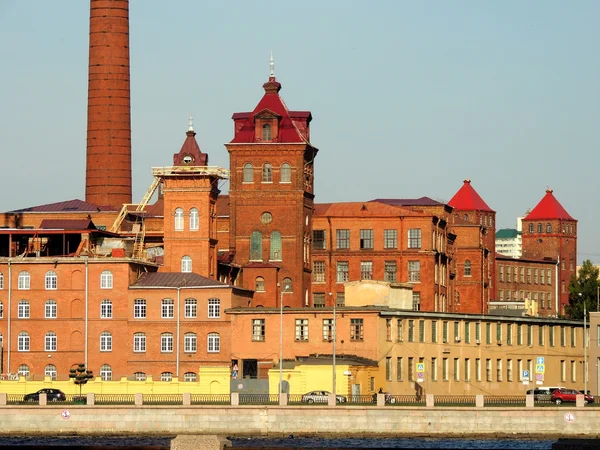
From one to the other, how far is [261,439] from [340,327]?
24421 millimetres

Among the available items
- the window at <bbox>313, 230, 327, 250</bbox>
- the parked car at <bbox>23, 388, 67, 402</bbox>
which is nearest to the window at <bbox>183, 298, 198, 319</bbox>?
the parked car at <bbox>23, 388, 67, 402</bbox>

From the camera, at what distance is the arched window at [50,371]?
128512 millimetres

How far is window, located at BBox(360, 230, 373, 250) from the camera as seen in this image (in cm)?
15425

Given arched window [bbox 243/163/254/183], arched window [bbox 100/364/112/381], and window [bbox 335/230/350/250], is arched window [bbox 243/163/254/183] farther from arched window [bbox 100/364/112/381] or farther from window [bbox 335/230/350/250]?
arched window [bbox 100/364/112/381]

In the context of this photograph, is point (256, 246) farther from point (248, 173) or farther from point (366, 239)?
point (366, 239)

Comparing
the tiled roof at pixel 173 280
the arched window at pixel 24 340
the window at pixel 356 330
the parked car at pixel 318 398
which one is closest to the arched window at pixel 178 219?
the tiled roof at pixel 173 280

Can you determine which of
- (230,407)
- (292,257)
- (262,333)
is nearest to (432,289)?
(292,257)

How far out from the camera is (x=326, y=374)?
116 metres

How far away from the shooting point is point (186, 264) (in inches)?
5330

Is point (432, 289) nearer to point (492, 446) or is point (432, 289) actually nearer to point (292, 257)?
point (292, 257)

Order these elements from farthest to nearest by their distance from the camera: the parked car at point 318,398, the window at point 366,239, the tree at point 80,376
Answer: the window at point 366,239 < the tree at point 80,376 < the parked car at point 318,398

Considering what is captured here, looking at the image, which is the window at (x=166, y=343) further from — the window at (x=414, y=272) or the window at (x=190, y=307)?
the window at (x=414, y=272)

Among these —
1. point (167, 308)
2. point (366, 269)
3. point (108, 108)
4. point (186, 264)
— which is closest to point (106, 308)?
point (167, 308)

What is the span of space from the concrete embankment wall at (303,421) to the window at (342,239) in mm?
53684
